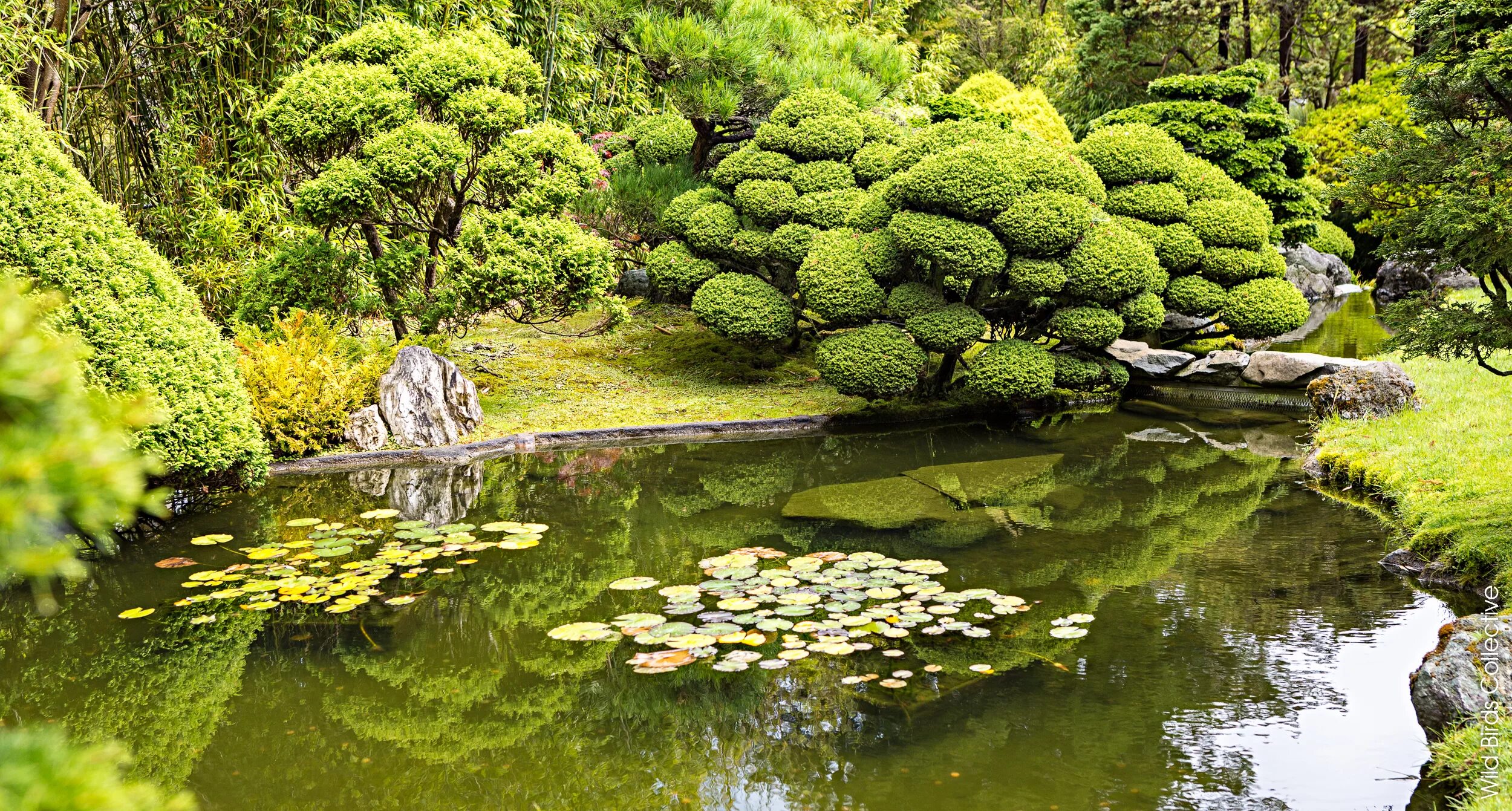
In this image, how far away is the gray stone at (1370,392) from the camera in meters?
8.76

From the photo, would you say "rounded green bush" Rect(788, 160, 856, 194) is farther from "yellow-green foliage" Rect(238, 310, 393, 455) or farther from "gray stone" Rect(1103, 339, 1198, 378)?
"yellow-green foliage" Rect(238, 310, 393, 455)

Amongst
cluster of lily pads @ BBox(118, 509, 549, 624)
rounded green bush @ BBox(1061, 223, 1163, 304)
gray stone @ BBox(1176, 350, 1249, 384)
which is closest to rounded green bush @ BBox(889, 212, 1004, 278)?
rounded green bush @ BBox(1061, 223, 1163, 304)

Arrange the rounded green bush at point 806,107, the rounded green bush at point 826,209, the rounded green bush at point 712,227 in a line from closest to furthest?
1. the rounded green bush at point 826,209
2. the rounded green bush at point 712,227
3. the rounded green bush at point 806,107

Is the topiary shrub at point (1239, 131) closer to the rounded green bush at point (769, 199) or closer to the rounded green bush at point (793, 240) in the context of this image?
the rounded green bush at point (769, 199)

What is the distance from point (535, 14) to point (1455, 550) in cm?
1148

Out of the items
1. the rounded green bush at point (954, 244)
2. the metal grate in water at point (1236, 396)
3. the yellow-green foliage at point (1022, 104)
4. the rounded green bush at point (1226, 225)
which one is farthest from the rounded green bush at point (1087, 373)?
the yellow-green foliage at point (1022, 104)

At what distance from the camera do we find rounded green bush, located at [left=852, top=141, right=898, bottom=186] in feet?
35.6

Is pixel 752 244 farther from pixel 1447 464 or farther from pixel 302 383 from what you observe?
pixel 1447 464

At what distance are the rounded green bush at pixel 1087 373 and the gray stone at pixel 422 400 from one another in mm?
5523

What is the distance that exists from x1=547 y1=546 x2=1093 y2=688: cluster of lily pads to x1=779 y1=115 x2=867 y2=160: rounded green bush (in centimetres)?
608

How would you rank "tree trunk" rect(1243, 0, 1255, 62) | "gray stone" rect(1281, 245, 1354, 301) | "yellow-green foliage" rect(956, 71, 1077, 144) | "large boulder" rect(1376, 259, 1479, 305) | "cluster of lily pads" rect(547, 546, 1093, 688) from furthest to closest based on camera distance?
"tree trunk" rect(1243, 0, 1255, 62), "gray stone" rect(1281, 245, 1354, 301), "large boulder" rect(1376, 259, 1479, 305), "yellow-green foliage" rect(956, 71, 1077, 144), "cluster of lily pads" rect(547, 546, 1093, 688)

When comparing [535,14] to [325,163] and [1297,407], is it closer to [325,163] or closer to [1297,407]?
[325,163]

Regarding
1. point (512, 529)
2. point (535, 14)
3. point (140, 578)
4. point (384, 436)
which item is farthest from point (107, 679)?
point (535, 14)

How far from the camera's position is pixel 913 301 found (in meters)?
9.73
